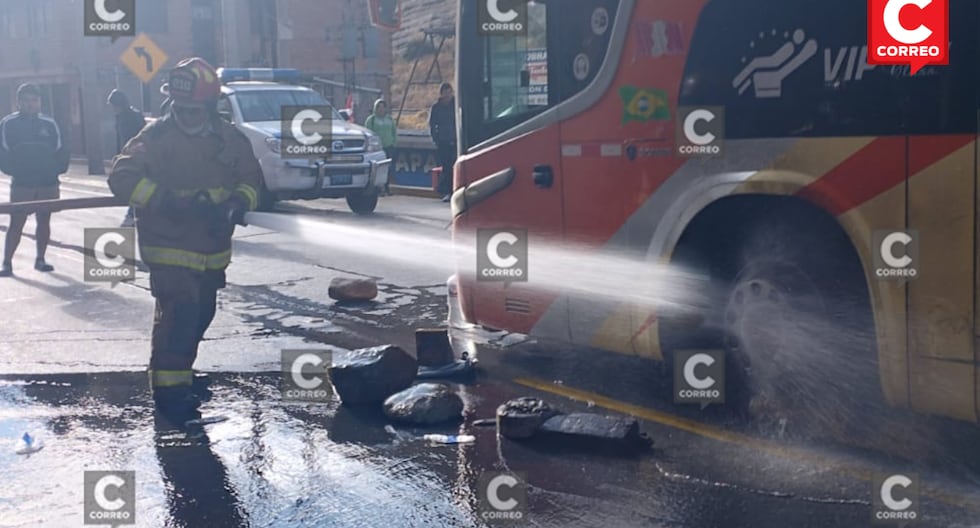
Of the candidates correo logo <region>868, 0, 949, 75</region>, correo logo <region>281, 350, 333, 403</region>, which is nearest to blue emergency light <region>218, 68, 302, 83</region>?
correo logo <region>281, 350, 333, 403</region>

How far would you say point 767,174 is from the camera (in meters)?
5.55

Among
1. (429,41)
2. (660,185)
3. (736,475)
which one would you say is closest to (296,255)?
(660,185)

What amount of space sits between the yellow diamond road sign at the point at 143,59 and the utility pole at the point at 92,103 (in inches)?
380

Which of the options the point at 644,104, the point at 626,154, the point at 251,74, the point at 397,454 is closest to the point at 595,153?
the point at 626,154

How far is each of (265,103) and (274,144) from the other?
3.87 ft

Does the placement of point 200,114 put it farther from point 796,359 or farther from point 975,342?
point 975,342

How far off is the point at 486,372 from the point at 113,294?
188 inches

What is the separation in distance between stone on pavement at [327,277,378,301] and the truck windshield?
8383mm

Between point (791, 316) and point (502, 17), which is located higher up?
point (502, 17)

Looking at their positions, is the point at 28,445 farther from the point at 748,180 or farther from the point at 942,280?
the point at 942,280

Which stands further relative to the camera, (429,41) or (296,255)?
(429,41)

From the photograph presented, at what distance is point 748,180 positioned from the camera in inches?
221

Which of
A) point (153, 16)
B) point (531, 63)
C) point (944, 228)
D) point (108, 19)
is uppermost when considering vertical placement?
point (153, 16)

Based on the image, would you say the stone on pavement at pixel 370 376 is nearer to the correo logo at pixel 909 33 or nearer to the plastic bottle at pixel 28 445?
the plastic bottle at pixel 28 445
